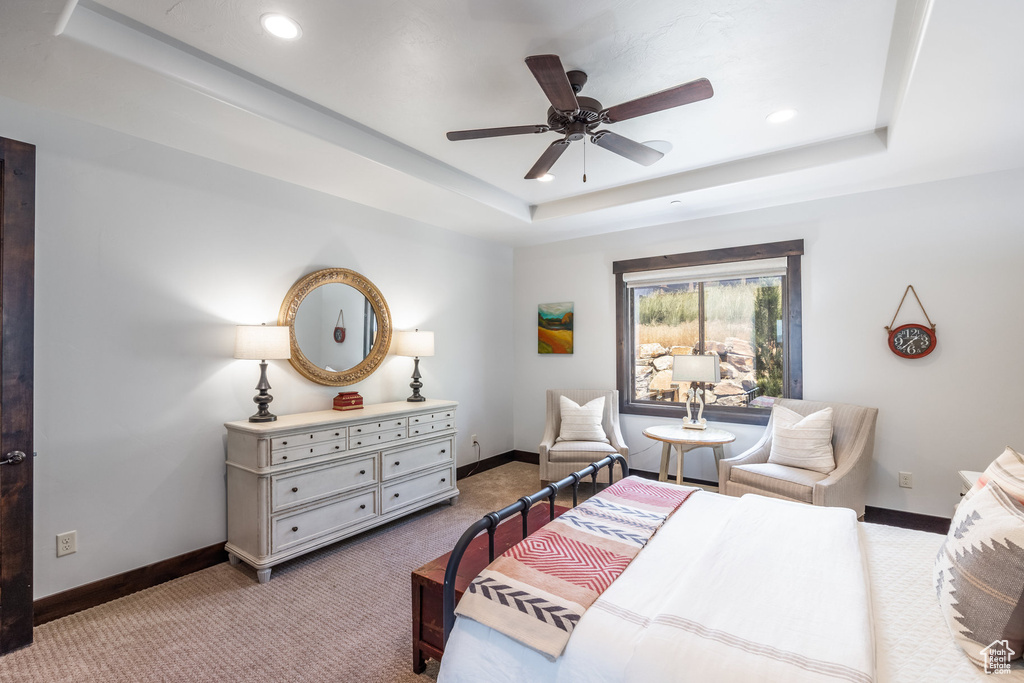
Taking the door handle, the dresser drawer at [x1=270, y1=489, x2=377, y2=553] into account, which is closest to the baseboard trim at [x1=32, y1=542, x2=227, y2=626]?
the dresser drawer at [x1=270, y1=489, x2=377, y2=553]

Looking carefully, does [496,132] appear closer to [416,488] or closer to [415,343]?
[415,343]

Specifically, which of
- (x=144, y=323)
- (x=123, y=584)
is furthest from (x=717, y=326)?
(x=123, y=584)

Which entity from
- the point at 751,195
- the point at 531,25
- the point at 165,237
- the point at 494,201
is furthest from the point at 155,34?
the point at 751,195

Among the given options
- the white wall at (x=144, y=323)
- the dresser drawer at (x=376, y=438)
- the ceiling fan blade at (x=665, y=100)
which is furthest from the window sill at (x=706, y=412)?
the ceiling fan blade at (x=665, y=100)

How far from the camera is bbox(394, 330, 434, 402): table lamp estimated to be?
13.1ft

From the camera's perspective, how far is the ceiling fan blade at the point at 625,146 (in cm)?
231

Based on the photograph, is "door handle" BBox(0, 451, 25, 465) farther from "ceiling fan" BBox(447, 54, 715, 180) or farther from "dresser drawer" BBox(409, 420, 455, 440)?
"ceiling fan" BBox(447, 54, 715, 180)

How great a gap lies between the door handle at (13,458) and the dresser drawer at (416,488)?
1.87 meters

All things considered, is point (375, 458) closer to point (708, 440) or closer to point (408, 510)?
point (408, 510)

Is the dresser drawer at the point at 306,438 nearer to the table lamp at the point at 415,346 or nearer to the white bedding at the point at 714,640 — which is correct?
the table lamp at the point at 415,346

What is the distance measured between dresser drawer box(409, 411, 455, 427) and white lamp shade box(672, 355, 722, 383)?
1.89 m

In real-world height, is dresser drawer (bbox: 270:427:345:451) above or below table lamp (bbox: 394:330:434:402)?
below

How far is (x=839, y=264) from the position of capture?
367cm

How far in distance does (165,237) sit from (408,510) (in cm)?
240
